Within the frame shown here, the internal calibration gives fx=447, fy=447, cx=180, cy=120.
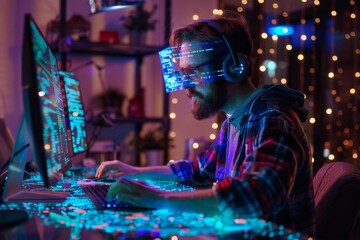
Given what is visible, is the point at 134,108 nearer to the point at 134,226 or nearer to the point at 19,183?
the point at 19,183

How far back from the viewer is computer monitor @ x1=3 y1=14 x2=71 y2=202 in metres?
0.98

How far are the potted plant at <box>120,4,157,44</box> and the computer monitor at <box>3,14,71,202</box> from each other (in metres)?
2.07

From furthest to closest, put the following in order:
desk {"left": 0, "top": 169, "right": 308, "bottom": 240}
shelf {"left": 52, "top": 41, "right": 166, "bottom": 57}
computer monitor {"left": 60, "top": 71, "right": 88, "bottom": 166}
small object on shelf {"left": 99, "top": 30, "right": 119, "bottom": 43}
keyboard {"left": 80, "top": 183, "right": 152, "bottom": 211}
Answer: small object on shelf {"left": 99, "top": 30, "right": 119, "bottom": 43} < shelf {"left": 52, "top": 41, "right": 166, "bottom": 57} < computer monitor {"left": 60, "top": 71, "right": 88, "bottom": 166} < keyboard {"left": 80, "top": 183, "right": 152, "bottom": 211} < desk {"left": 0, "top": 169, "right": 308, "bottom": 240}

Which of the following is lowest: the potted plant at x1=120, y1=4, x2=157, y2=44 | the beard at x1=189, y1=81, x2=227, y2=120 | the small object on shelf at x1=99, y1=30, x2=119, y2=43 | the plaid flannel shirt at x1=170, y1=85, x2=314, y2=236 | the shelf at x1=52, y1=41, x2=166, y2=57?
the plaid flannel shirt at x1=170, y1=85, x2=314, y2=236

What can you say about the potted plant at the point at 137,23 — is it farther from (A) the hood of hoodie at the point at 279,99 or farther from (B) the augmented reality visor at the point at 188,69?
(A) the hood of hoodie at the point at 279,99

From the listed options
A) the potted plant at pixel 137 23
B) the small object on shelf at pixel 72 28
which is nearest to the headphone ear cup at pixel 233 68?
the small object on shelf at pixel 72 28

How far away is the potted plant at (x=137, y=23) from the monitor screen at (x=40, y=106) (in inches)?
87.8

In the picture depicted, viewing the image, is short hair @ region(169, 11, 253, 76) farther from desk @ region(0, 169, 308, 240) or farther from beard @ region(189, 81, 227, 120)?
desk @ region(0, 169, 308, 240)

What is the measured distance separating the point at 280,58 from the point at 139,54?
3.71 ft

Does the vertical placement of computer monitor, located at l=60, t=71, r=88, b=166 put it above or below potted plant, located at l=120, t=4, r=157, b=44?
below

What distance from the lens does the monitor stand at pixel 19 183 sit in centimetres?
119

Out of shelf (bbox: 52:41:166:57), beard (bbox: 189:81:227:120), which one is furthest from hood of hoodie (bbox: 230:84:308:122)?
shelf (bbox: 52:41:166:57)

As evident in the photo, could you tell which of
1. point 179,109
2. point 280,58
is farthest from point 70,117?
point 280,58

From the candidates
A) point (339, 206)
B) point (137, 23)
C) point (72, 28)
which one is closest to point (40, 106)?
point (339, 206)
